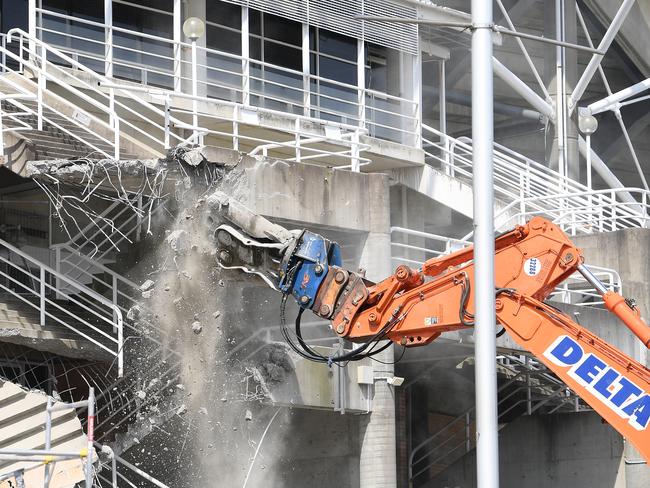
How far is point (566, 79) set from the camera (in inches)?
1459

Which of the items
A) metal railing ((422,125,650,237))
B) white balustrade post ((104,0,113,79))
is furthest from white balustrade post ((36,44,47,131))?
metal railing ((422,125,650,237))

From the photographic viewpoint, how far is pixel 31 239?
958 inches

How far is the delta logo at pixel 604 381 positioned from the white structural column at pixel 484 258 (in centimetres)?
239

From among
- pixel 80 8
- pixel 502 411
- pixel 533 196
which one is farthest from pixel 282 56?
pixel 502 411

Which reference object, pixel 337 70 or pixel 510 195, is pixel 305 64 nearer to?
pixel 337 70

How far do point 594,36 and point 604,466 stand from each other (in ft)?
51.8

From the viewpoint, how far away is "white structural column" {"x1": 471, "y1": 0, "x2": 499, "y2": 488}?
14.4 m

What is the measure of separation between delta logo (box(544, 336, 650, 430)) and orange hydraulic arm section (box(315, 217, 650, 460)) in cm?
1

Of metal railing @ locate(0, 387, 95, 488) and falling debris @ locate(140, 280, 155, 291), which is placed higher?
falling debris @ locate(140, 280, 155, 291)

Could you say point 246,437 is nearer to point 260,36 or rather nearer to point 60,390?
point 60,390

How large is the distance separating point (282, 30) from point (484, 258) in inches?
578


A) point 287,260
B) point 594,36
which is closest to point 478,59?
point 287,260

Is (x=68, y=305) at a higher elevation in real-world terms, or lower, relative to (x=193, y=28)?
lower

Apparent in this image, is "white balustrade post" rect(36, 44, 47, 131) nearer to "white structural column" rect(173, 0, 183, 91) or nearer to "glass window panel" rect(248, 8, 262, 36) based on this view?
"white structural column" rect(173, 0, 183, 91)
